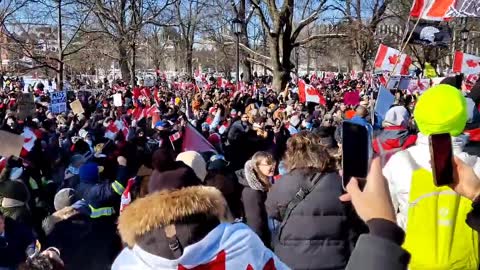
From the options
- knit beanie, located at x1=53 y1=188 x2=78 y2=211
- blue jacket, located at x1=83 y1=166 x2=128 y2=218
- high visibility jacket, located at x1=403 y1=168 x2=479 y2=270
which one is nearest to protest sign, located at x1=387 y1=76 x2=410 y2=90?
blue jacket, located at x1=83 y1=166 x2=128 y2=218

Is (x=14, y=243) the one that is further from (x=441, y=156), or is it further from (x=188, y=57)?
(x=188, y=57)

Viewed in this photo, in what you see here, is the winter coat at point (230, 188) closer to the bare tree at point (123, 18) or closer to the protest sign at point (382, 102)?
the protest sign at point (382, 102)

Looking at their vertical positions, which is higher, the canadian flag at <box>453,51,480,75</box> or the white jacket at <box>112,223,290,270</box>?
the canadian flag at <box>453,51,480,75</box>

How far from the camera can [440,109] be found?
240 centimetres

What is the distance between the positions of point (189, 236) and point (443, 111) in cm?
103

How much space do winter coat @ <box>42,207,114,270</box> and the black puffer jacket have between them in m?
1.76

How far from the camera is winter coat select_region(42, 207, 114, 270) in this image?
484cm

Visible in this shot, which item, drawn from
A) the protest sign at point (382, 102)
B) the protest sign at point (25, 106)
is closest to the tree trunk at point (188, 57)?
the protest sign at point (25, 106)

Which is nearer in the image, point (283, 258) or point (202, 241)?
point (202, 241)

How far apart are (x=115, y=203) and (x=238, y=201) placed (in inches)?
49.8

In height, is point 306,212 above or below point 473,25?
below

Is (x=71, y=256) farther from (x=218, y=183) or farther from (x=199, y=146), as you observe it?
(x=199, y=146)

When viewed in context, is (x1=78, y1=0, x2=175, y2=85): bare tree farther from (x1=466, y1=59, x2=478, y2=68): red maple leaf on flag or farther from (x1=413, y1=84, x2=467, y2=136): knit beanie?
(x1=413, y1=84, x2=467, y2=136): knit beanie

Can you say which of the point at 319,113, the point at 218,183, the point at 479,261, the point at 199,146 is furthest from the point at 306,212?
the point at 319,113
